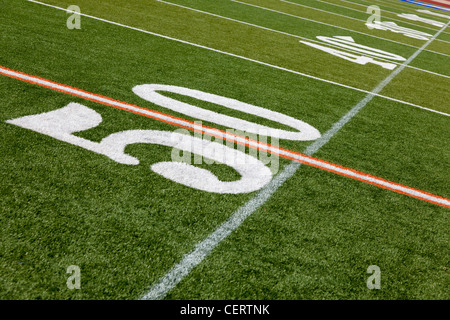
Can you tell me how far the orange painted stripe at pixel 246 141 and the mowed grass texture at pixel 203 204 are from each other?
100mm

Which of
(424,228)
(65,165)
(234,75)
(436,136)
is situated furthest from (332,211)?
(234,75)

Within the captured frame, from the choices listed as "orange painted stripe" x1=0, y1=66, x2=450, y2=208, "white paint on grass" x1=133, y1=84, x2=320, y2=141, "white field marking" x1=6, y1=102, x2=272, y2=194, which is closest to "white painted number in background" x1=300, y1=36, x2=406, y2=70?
"white paint on grass" x1=133, y1=84, x2=320, y2=141

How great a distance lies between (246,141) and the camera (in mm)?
3891

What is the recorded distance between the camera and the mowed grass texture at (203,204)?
2264mm

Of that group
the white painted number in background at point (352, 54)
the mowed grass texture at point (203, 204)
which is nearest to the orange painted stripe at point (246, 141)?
the mowed grass texture at point (203, 204)

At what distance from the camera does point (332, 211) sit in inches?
120

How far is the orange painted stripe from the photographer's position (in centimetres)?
353

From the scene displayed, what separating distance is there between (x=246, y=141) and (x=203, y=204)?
3.90ft

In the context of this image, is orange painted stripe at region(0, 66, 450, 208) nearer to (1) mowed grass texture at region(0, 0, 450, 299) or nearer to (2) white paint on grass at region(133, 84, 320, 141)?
(1) mowed grass texture at region(0, 0, 450, 299)

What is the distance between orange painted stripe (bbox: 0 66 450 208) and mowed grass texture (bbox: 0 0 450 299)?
100mm

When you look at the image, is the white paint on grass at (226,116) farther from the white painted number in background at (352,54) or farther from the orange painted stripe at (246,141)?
the white painted number in background at (352,54)

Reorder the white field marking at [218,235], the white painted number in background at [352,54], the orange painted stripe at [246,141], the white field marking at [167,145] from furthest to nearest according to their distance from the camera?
the white painted number in background at [352,54] < the orange painted stripe at [246,141] < the white field marking at [167,145] < the white field marking at [218,235]

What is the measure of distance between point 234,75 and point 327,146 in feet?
6.96
